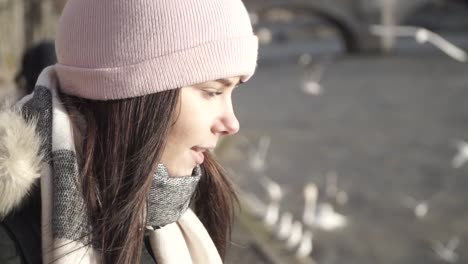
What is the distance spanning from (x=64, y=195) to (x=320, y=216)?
5.13 metres

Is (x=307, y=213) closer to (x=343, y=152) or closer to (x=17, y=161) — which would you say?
(x=343, y=152)

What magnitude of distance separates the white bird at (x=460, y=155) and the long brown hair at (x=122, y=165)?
669 cm

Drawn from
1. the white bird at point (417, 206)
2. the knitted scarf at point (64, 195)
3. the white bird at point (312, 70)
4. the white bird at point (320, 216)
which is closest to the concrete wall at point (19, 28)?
the knitted scarf at point (64, 195)

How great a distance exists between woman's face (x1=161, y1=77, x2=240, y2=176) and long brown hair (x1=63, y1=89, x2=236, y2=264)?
21mm

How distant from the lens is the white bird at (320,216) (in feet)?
19.0

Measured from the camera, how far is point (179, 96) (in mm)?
1107

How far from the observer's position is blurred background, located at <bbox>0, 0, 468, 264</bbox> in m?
3.84

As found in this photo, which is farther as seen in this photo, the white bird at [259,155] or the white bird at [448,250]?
the white bird at [259,155]

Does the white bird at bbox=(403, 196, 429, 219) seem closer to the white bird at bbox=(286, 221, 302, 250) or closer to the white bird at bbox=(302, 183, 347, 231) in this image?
the white bird at bbox=(302, 183, 347, 231)

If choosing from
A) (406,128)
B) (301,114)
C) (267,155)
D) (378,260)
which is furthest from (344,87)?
(378,260)

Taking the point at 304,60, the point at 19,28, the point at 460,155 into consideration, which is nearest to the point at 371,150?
the point at 460,155

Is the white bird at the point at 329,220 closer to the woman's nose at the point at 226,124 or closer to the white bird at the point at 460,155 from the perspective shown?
A: the white bird at the point at 460,155

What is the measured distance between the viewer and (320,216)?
238 inches

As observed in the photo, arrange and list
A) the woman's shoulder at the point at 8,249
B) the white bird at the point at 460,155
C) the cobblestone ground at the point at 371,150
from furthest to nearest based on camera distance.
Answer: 1. the white bird at the point at 460,155
2. the cobblestone ground at the point at 371,150
3. the woman's shoulder at the point at 8,249
